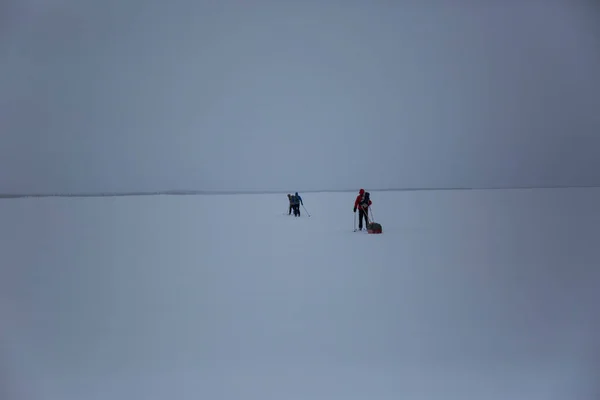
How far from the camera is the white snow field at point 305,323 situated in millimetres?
3201

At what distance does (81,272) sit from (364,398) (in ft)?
18.1

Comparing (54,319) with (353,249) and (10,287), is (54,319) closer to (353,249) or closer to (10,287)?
(10,287)

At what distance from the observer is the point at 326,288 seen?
5680 millimetres

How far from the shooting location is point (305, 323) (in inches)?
170

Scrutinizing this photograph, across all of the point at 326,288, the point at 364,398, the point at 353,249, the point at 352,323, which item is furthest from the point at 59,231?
the point at 364,398

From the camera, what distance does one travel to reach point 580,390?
3.10 meters

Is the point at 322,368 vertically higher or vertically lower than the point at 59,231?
lower

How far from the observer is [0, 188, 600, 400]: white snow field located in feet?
10.5

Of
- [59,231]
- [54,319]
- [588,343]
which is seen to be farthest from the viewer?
[59,231]

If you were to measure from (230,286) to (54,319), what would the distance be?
195cm

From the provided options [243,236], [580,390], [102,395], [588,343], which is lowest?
[102,395]

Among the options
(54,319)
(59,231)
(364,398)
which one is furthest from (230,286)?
(59,231)

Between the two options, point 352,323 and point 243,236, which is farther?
point 243,236

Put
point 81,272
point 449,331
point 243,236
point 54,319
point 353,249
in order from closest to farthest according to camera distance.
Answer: point 449,331 < point 54,319 < point 81,272 < point 353,249 < point 243,236
